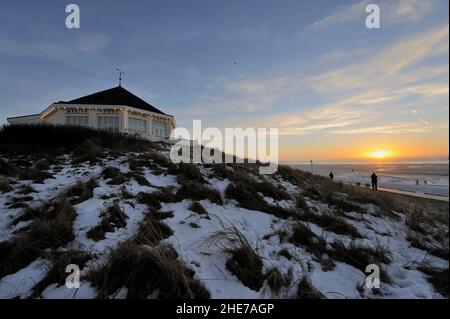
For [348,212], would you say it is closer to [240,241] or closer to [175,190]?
[240,241]

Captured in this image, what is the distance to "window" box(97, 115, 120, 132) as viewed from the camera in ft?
65.4

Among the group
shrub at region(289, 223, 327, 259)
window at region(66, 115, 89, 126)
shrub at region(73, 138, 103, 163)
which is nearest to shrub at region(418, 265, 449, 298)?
shrub at region(289, 223, 327, 259)

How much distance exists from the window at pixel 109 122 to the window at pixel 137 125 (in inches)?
39.6

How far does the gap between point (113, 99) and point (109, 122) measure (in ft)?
8.98

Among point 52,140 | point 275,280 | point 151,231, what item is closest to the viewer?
point 275,280

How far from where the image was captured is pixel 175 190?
719 centimetres

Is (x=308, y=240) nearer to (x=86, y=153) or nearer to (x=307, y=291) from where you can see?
(x=307, y=291)

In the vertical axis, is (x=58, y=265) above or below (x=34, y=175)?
below

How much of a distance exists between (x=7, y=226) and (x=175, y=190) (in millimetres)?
3736

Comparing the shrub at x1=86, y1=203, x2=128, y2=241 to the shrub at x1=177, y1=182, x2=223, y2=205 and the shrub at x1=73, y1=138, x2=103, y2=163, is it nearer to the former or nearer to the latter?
the shrub at x1=177, y1=182, x2=223, y2=205

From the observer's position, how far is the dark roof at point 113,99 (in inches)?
818

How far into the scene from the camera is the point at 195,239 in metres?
4.68

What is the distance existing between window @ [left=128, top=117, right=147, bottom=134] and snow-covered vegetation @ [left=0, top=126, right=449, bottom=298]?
1200 centimetres

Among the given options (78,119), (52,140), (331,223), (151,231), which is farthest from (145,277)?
(78,119)
